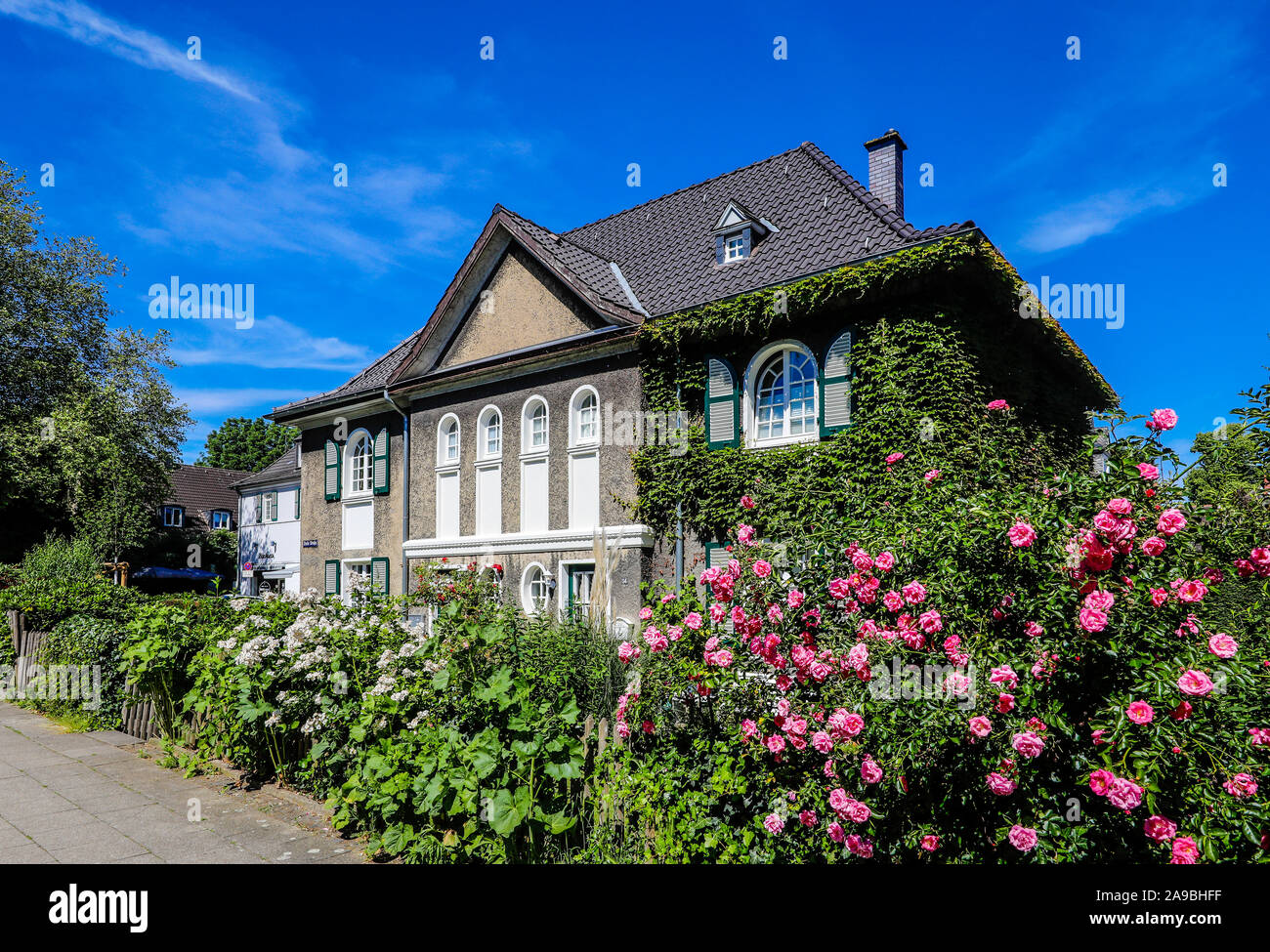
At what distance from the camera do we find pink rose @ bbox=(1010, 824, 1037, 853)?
120 inches

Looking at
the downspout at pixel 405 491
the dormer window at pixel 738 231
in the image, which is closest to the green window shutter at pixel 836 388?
the dormer window at pixel 738 231

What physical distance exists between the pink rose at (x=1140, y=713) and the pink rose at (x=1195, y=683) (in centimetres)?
13

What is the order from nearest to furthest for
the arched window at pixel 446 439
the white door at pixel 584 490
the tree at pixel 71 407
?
the white door at pixel 584 490, the arched window at pixel 446 439, the tree at pixel 71 407

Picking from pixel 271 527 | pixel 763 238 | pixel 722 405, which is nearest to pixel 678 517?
pixel 722 405

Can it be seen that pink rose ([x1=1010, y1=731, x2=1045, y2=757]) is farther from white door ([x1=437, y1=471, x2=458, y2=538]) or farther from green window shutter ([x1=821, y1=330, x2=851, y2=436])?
white door ([x1=437, y1=471, x2=458, y2=538])

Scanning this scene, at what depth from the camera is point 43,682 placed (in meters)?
10.2

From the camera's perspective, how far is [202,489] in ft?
166

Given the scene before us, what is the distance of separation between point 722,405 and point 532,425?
4493 mm

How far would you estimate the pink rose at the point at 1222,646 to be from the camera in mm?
2857

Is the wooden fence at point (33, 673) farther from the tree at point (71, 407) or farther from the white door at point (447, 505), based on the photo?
the tree at point (71, 407)
